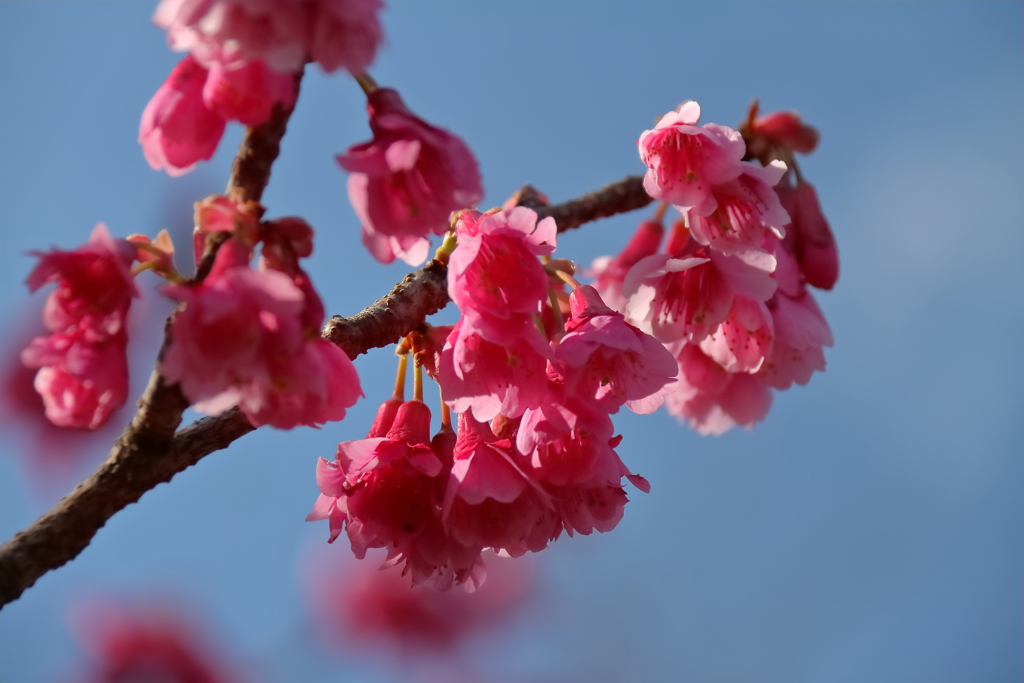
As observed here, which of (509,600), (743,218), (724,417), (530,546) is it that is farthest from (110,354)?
(509,600)

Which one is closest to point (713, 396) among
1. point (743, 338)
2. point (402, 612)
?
point (743, 338)

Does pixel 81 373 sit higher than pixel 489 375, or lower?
lower

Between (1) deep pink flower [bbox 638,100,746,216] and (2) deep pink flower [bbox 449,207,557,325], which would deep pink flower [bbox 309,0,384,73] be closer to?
(2) deep pink flower [bbox 449,207,557,325]

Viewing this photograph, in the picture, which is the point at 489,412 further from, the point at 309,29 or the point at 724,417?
the point at 724,417

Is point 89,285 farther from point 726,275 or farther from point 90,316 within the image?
point 726,275

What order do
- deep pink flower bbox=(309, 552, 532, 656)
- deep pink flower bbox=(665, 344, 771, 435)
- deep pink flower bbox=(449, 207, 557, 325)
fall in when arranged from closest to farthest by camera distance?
deep pink flower bbox=(449, 207, 557, 325)
deep pink flower bbox=(665, 344, 771, 435)
deep pink flower bbox=(309, 552, 532, 656)

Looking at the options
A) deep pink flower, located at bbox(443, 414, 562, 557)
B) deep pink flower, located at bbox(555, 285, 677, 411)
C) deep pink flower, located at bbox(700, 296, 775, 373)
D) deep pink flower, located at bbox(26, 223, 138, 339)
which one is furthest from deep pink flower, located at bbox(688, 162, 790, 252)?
deep pink flower, located at bbox(26, 223, 138, 339)
